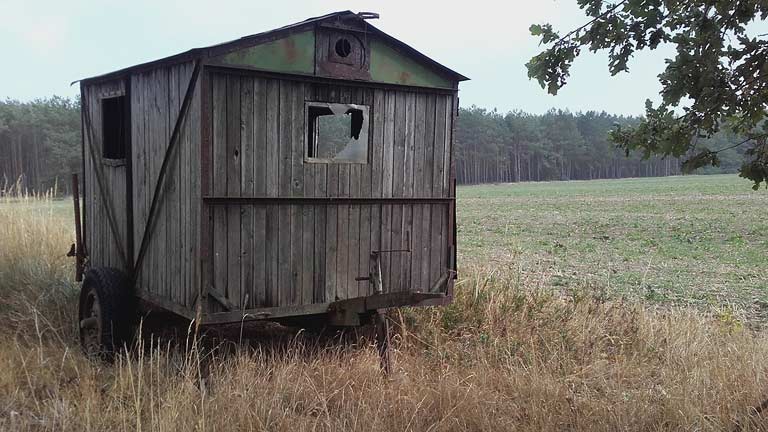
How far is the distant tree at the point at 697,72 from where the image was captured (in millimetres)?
3217

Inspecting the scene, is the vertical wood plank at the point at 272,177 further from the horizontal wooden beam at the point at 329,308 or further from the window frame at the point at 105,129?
the window frame at the point at 105,129

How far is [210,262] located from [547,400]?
2.90 meters

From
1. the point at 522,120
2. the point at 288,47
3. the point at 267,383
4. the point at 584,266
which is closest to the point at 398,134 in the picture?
the point at 288,47

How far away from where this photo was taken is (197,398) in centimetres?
501

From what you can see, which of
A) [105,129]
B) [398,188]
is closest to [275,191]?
[398,188]

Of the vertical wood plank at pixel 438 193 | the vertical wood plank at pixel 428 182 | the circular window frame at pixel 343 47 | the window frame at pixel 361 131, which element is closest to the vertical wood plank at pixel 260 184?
the window frame at pixel 361 131

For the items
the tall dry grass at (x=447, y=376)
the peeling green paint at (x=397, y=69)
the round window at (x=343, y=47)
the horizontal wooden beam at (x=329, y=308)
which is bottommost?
the tall dry grass at (x=447, y=376)

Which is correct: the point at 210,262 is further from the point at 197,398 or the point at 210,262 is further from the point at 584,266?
the point at 584,266

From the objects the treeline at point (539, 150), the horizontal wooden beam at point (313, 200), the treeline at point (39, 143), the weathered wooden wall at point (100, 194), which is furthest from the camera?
the treeline at point (539, 150)

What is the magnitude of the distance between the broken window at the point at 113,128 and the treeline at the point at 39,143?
44.9 m

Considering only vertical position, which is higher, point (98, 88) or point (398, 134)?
point (98, 88)

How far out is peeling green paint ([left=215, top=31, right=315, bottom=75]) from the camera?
554 centimetres

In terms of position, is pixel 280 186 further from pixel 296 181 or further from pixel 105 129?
pixel 105 129

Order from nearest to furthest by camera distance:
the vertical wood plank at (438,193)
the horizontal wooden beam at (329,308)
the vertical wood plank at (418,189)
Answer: the horizontal wooden beam at (329,308) → the vertical wood plank at (418,189) → the vertical wood plank at (438,193)
